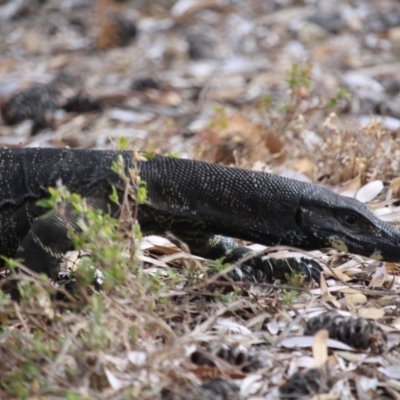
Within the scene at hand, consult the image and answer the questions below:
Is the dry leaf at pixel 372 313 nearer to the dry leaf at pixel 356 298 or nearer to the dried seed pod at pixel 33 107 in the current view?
the dry leaf at pixel 356 298

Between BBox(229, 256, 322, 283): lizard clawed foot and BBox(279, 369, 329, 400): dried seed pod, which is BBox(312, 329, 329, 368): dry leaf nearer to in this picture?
BBox(279, 369, 329, 400): dried seed pod

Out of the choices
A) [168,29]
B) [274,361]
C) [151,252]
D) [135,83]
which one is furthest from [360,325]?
[168,29]

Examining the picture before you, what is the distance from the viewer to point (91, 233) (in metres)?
4.18

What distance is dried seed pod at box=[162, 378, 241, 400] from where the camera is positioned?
3900 millimetres

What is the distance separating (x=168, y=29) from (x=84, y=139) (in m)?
4.24

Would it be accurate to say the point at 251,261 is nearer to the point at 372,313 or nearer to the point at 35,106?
the point at 372,313

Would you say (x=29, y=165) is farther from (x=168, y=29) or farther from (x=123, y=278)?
(x=168, y=29)

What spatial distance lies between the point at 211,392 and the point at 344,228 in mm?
1732

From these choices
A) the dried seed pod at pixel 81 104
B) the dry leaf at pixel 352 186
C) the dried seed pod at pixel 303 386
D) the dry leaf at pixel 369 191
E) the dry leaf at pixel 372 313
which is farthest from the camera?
the dried seed pod at pixel 81 104

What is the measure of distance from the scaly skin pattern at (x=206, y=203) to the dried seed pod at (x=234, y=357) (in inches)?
45.1

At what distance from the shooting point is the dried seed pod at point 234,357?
4.43 m

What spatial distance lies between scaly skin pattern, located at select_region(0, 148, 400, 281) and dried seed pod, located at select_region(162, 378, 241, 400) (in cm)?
153

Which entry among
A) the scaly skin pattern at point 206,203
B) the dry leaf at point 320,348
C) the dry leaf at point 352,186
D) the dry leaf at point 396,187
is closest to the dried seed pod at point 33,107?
the dry leaf at point 352,186

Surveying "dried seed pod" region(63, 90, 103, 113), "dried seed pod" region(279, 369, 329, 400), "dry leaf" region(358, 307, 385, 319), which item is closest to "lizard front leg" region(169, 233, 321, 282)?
"dry leaf" region(358, 307, 385, 319)
